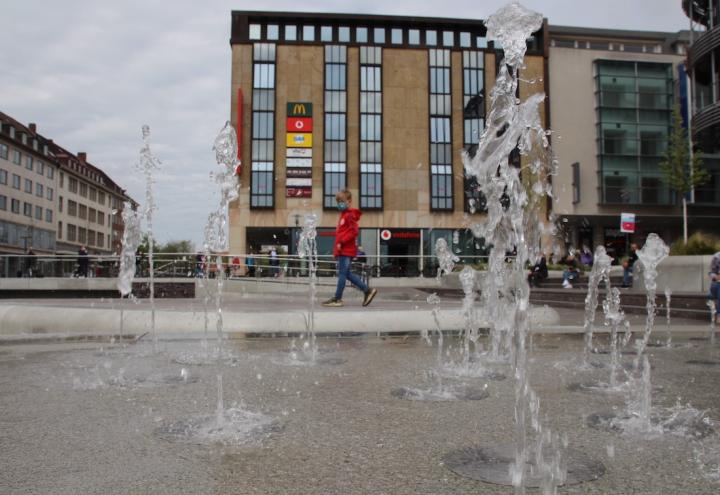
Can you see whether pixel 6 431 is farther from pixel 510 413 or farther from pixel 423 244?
pixel 423 244

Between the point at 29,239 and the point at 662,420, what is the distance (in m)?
74.8

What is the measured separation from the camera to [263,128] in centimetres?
4238

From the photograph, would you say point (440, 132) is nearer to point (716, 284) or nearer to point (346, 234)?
Result: point (716, 284)

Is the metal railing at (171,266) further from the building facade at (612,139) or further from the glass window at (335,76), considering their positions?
the building facade at (612,139)

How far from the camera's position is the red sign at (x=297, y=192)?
4206cm

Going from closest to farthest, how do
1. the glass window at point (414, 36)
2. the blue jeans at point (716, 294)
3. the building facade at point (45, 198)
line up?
the blue jeans at point (716, 294), the glass window at point (414, 36), the building facade at point (45, 198)

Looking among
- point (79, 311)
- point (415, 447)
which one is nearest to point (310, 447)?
point (415, 447)

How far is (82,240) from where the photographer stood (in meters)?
88.5

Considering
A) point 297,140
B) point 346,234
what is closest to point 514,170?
point 346,234

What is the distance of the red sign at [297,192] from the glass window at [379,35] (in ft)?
41.2

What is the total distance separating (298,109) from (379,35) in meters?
8.73

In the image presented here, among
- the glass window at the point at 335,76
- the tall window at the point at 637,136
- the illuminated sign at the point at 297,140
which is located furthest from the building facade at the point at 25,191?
the tall window at the point at 637,136

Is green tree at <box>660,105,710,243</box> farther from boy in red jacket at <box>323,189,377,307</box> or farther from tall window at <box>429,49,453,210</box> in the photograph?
boy in red jacket at <box>323,189,377,307</box>

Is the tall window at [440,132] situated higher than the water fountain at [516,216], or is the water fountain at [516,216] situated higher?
the tall window at [440,132]
